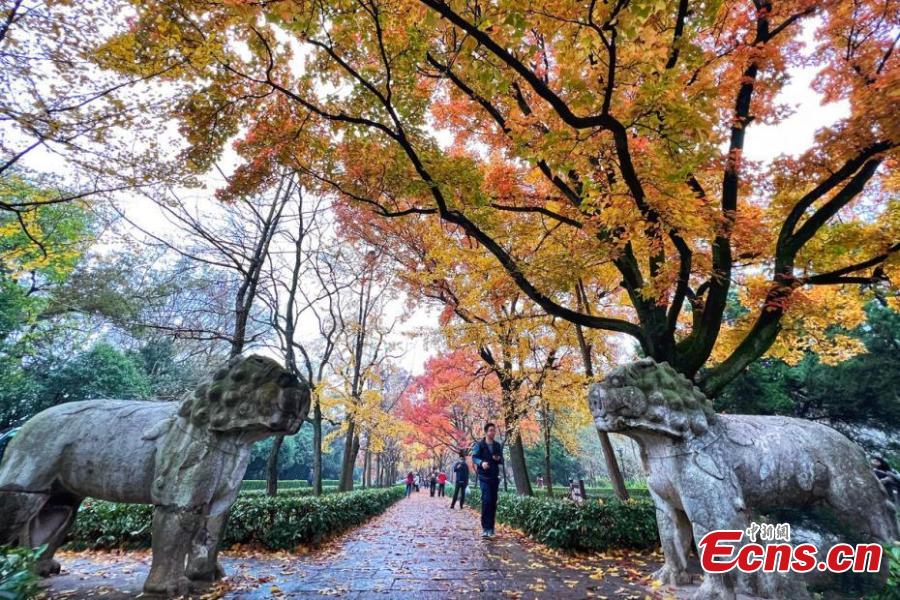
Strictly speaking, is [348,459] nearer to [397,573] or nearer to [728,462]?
[397,573]

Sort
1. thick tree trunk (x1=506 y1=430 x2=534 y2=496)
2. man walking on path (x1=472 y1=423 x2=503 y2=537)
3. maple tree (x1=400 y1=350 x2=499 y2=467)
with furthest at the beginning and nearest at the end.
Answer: maple tree (x1=400 y1=350 x2=499 y2=467) → thick tree trunk (x1=506 y1=430 x2=534 y2=496) → man walking on path (x1=472 y1=423 x2=503 y2=537)

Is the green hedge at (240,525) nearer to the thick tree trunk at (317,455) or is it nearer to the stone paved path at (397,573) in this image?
the stone paved path at (397,573)

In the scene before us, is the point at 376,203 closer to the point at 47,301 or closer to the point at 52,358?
the point at 47,301

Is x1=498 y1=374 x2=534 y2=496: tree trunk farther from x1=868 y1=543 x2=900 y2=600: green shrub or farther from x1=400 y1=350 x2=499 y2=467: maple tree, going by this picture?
x1=868 y1=543 x2=900 y2=600: green shrub

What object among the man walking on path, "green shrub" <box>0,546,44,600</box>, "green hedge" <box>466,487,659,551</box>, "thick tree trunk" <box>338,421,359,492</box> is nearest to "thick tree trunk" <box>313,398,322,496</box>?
"thick tree trunk" <box>338,421,359,492</box>

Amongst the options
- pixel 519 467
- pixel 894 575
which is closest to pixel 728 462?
pixel 894 575

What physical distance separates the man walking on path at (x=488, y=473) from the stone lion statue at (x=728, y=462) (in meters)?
3.83

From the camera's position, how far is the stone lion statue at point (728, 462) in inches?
128

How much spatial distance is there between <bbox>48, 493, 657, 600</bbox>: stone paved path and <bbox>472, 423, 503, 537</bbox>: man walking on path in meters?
0.62

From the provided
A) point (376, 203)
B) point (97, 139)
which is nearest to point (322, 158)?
point (376, 203)

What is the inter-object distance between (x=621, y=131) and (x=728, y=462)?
3386mm

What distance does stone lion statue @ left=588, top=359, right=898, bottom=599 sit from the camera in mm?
3262

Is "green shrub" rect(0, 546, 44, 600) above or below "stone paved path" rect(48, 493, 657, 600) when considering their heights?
above

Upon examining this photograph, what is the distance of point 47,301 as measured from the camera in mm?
14594
